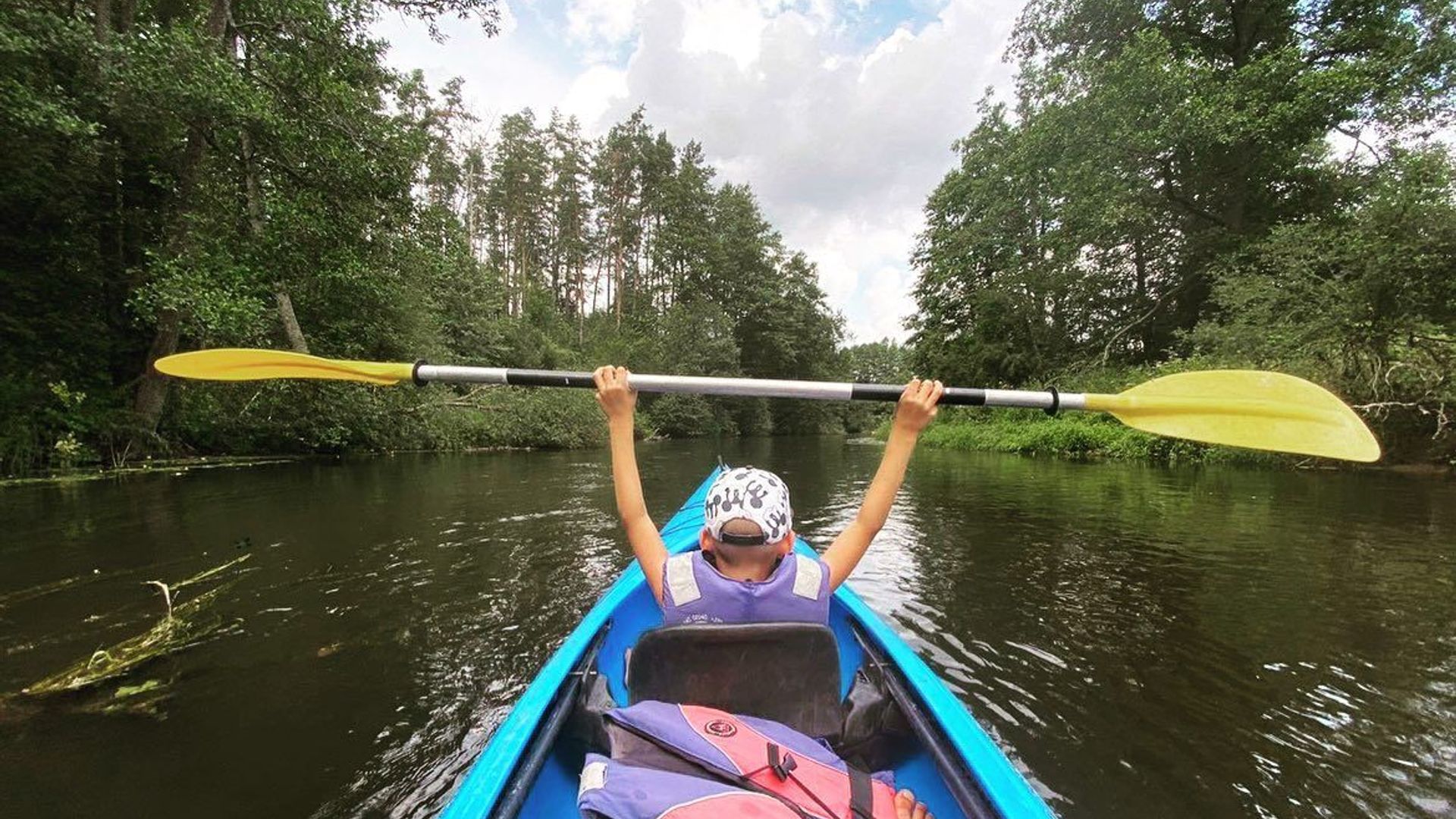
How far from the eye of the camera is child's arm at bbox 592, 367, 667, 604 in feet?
6.23

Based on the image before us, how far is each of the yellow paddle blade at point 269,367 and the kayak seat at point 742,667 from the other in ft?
6.76

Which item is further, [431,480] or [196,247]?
[431,480]

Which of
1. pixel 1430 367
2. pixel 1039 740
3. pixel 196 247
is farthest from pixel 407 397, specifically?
pixel 1430 367

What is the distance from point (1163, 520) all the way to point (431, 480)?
11.3m

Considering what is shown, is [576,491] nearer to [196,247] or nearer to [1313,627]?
[196,247]

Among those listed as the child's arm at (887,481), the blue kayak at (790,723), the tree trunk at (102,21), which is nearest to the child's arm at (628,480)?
the blue kayak at (790,723)

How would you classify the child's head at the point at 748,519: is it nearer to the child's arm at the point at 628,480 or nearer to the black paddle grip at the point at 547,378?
the child's arm at the point at 628,480

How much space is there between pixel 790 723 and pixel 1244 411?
2.74 metres

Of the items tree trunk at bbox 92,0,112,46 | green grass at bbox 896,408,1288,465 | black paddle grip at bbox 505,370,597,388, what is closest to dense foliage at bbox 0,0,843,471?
tree trunk at bbox 92,0,112,46

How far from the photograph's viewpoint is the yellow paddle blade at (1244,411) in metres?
2.76

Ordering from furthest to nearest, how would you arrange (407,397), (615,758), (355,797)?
(407,397)
(355,797)
(615,758)

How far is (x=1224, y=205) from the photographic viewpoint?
17.6m

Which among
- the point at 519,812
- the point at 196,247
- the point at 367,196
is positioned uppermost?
the point at 367,196

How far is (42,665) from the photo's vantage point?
3414mm
